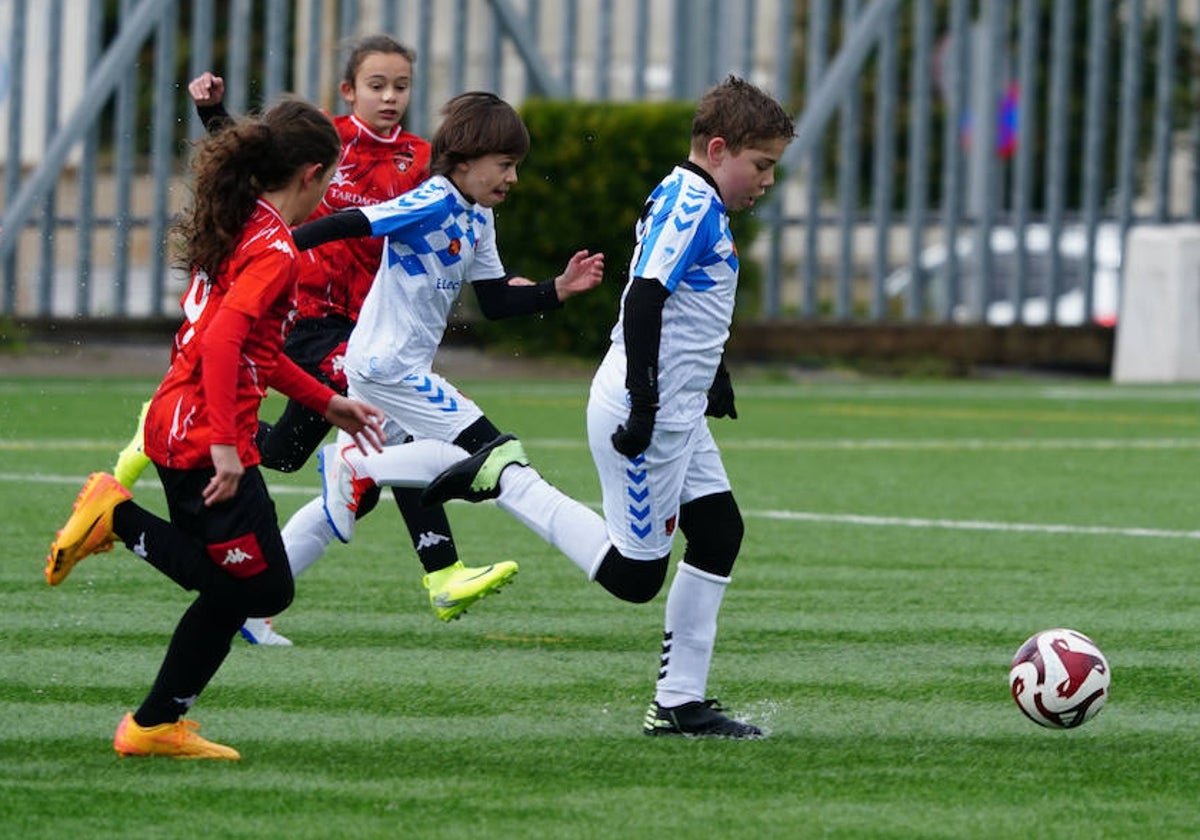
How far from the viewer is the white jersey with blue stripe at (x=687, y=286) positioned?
6012 mm

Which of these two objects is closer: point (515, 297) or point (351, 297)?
point (515, 297)

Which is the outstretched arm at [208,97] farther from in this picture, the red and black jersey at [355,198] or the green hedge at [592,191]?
the green hedge at [592,191]

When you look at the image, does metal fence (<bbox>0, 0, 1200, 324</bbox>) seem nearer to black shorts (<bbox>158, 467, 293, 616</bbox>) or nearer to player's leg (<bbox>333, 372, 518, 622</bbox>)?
player's leg (<bbox>333, 372, 518, 622</bbox>)

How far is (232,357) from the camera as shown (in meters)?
5.43

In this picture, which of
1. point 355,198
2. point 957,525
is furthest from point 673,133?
point 355,198

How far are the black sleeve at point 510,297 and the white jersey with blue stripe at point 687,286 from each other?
4.13 feet

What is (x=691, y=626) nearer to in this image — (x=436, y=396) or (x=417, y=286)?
(x=436, y=396)

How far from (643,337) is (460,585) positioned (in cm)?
154

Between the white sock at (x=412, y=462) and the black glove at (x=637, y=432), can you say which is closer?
the black glove at (x=637, y=432)

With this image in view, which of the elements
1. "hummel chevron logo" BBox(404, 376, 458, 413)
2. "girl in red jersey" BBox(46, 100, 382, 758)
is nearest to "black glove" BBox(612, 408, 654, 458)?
"girl in red jersey" BBox(46, 100, 382, 758)

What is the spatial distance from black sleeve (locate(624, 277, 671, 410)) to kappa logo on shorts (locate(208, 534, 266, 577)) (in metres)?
1.01

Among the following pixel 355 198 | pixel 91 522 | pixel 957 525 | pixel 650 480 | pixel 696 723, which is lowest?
pixel 957 525

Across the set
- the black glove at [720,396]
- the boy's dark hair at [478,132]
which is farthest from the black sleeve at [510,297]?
the black glove at [720,396]

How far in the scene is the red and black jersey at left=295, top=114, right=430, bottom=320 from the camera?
7973 mm
